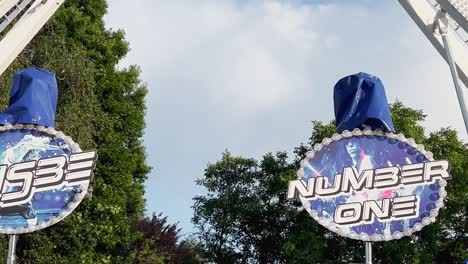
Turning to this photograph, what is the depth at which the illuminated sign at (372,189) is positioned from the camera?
9.96 meters

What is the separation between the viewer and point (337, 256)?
27.2 m

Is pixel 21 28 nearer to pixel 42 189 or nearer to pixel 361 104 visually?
pixel 42 189

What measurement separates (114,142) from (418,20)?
12588 mm

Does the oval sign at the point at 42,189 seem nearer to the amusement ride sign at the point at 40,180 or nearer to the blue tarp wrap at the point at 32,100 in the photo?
the amusement ride sign at the point at 40,180

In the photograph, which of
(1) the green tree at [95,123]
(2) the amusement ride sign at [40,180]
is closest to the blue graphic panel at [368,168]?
(2) the amusement ride sign at [40,180]

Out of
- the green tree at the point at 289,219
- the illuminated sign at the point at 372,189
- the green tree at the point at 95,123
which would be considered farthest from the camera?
the green tree at the point at 289,219

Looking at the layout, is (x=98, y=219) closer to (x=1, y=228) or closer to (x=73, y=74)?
(x=73, y=74)

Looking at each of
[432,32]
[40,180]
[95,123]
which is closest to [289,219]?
[95,123]

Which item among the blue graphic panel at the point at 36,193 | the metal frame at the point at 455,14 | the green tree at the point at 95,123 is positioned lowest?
the blue graphic panel at the point at 36,193

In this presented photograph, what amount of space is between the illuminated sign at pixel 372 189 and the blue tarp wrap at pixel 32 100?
3401mm

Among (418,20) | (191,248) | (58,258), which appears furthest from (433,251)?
(418,20)

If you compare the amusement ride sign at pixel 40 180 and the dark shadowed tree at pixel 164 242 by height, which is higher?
the dark shadowed tree at pixel 164 242

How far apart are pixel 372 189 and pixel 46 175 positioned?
4.02 metres

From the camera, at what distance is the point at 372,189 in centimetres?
1002
